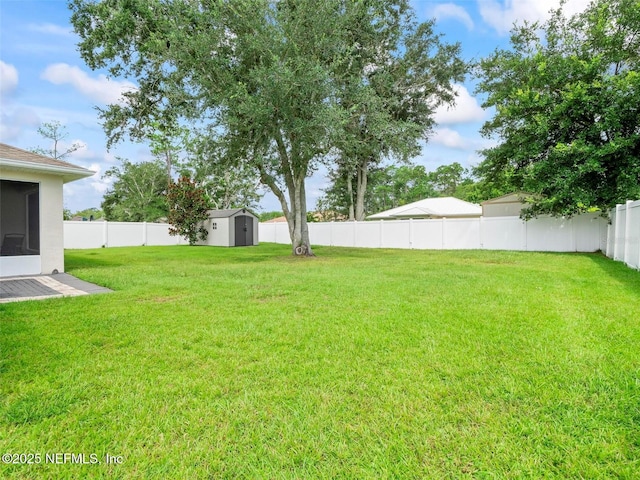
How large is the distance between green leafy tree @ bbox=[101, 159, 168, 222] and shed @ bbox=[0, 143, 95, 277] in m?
25.2

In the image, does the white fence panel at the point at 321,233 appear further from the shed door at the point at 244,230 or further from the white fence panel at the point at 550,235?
the white fence panel at the point at 550,235

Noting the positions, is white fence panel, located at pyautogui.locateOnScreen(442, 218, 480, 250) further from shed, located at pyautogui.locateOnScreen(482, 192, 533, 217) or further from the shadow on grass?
the shadow on grass

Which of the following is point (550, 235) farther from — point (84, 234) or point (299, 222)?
point (84, 234)

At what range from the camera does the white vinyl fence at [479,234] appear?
12.9 metres

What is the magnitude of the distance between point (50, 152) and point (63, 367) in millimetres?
30740

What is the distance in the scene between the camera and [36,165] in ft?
23.7

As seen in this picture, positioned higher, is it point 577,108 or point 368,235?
point 577,108

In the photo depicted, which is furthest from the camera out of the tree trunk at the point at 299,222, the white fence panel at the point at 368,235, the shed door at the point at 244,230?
the shed door at the point at 244,230

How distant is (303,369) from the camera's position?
2801 mm

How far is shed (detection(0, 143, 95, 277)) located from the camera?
7.55 metres

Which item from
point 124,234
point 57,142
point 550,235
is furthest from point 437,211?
point 57,142

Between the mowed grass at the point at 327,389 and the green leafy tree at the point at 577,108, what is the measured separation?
8434 millimetres

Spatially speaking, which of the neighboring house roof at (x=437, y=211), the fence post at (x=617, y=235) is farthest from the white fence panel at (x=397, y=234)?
the fence post at (x=617, y=235)

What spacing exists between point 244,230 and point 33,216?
559 inches
